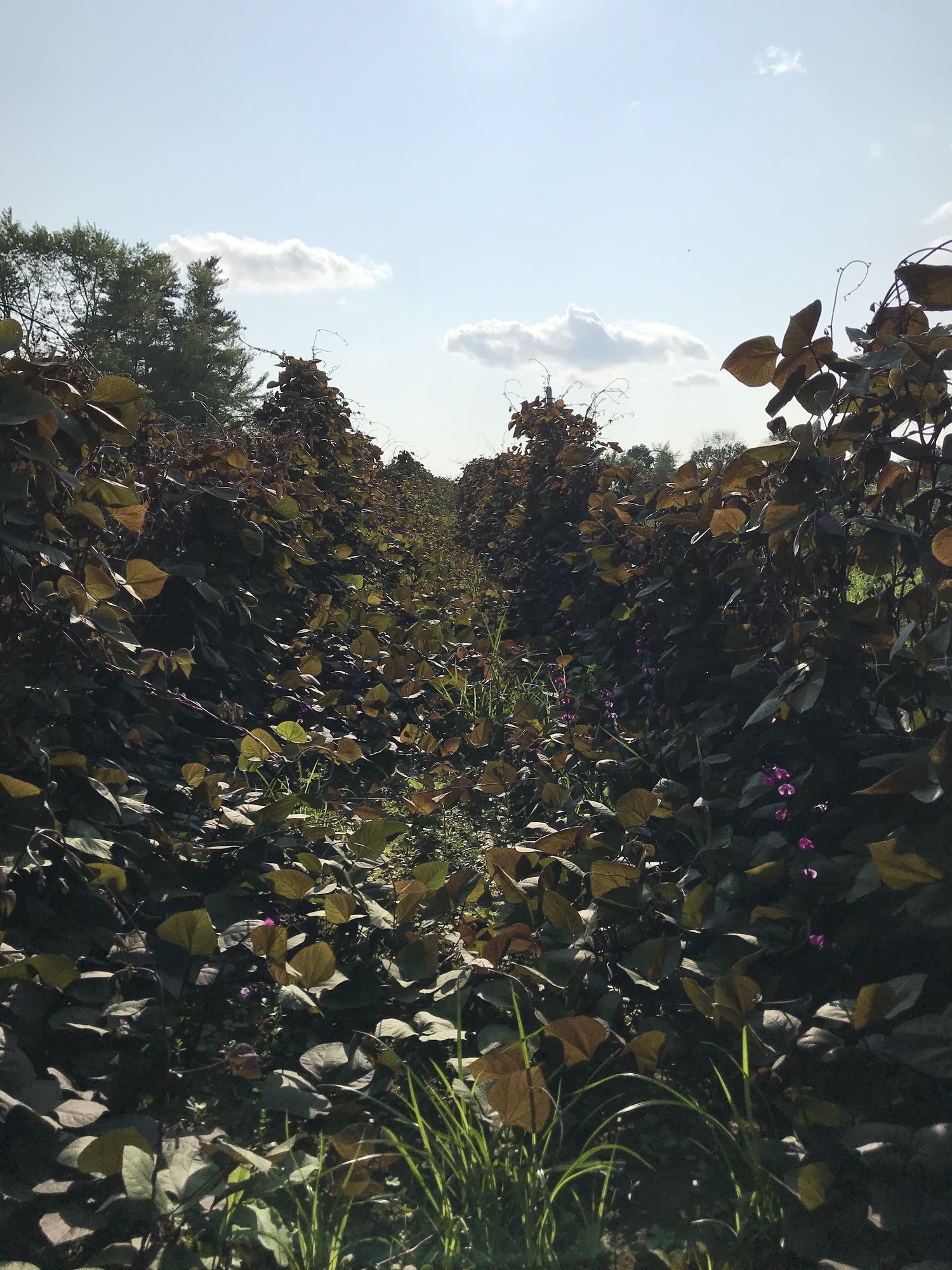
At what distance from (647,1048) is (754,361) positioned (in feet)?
4.57

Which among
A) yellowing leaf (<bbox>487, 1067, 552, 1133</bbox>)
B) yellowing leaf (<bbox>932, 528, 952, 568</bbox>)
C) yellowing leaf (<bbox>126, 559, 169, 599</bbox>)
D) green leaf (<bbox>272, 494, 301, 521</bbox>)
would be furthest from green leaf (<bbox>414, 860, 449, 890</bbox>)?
green leaf (<bbox>272, 494, 301, 521</bbox>)

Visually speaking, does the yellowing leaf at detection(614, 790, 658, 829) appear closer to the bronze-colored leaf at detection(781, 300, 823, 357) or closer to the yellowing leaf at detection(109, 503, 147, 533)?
the bronze-colored leaf at detection(781, 300, 823, 357)

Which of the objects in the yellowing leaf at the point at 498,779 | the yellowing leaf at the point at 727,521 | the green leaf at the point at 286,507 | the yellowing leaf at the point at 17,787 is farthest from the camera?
the green leaf at the point at 286,507

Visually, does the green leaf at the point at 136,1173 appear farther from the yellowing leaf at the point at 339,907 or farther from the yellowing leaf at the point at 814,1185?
the yellowing leaf at the point at 814,1185

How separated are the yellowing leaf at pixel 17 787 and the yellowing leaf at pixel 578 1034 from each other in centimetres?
104

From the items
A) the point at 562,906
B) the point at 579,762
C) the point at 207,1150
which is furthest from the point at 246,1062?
the point at 579,762

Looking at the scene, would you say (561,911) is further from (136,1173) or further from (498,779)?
(498,779)

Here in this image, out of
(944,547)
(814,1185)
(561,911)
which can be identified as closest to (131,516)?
(561,911)

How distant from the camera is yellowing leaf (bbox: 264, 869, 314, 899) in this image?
1842 millimetres

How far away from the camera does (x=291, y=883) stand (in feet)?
6.07

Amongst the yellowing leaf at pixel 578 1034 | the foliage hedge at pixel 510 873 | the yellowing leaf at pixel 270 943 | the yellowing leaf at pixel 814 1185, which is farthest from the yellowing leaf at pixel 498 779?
the yellowing leaf at pixel 814 1185

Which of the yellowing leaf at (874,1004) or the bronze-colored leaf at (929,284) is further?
the bronze-colored leaf at (929,284)

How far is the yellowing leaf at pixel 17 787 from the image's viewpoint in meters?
1.54

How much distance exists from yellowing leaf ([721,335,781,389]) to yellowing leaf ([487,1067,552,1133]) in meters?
1.43
